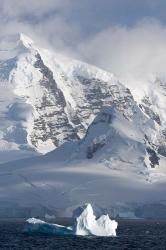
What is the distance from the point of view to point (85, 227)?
6772 inches

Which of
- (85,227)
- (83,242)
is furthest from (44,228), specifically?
(83,242)

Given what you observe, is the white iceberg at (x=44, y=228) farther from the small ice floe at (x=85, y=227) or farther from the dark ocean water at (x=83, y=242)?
the dark ocean water at (x=83, y=242)

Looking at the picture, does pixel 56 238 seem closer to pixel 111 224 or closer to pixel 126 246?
pixel 111 224

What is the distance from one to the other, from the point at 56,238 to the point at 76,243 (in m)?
16.5

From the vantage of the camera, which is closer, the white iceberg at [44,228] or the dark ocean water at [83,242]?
the dark ocean water at [83,242]

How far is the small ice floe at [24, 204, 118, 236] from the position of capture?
6649 inches

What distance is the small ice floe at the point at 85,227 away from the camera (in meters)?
169

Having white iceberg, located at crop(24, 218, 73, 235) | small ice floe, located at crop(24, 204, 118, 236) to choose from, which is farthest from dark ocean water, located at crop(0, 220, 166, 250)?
small ice floe, located at crop(24, 204, 118, 236)

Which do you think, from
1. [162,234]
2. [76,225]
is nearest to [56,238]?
[76,225]

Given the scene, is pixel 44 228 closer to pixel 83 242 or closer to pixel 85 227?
pixel 85 227

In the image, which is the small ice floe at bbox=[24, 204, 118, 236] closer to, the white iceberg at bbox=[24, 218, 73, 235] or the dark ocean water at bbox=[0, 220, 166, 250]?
the white iceberg at bbox=[24, 218, 73, 235]

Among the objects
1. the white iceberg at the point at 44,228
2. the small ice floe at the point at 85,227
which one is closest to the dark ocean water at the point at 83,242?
the white iceberg at the point at 44,228

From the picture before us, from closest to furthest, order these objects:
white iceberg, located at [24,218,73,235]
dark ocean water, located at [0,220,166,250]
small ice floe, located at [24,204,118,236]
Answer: dark ocean water, located at [0,220,166,250] < small ice floe, located at [24,204,118,236] < white iceberg, located at [24,218,73,235]

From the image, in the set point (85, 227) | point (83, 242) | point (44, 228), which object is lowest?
point (83, 242)
